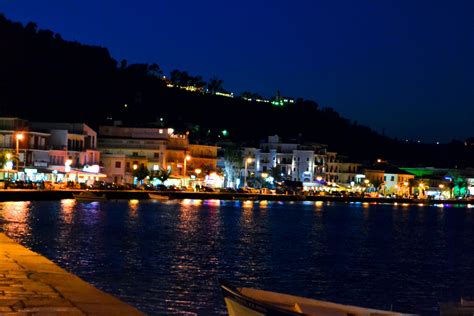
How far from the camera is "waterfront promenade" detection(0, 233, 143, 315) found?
1382 centimetres

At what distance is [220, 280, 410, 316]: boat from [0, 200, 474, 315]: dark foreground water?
8598 millimetres

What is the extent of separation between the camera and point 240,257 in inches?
1686

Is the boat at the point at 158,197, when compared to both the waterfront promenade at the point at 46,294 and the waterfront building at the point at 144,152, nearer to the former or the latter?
the waterfront building at the point at 144,152

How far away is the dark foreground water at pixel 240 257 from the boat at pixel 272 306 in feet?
28.2

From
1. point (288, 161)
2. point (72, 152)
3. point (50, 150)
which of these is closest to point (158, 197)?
point (72, 152)

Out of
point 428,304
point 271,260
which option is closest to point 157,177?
point 271,260

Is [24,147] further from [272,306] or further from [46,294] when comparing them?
[272,306]

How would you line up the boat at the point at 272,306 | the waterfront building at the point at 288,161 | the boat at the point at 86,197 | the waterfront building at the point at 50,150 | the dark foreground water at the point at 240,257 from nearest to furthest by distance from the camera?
the boat at the point at 272,306
the dark foreground water at the point at 240,257
the boat at the point at 86,197
the waterfront building at the point at 50,150
the waterfront building at the point at 288,161

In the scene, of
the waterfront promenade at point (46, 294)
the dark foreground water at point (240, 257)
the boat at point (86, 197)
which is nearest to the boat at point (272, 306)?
the waterfront promenade at point (46, 294)

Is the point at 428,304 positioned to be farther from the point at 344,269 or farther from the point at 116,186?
the point at 116,186

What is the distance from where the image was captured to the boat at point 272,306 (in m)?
14.0

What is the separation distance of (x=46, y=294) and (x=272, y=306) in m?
3.76

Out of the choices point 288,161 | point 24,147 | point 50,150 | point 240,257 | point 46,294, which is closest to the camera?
point 46,294

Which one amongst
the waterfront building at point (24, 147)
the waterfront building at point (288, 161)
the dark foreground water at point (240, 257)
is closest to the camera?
the dark foreground water at point (240, 257)
